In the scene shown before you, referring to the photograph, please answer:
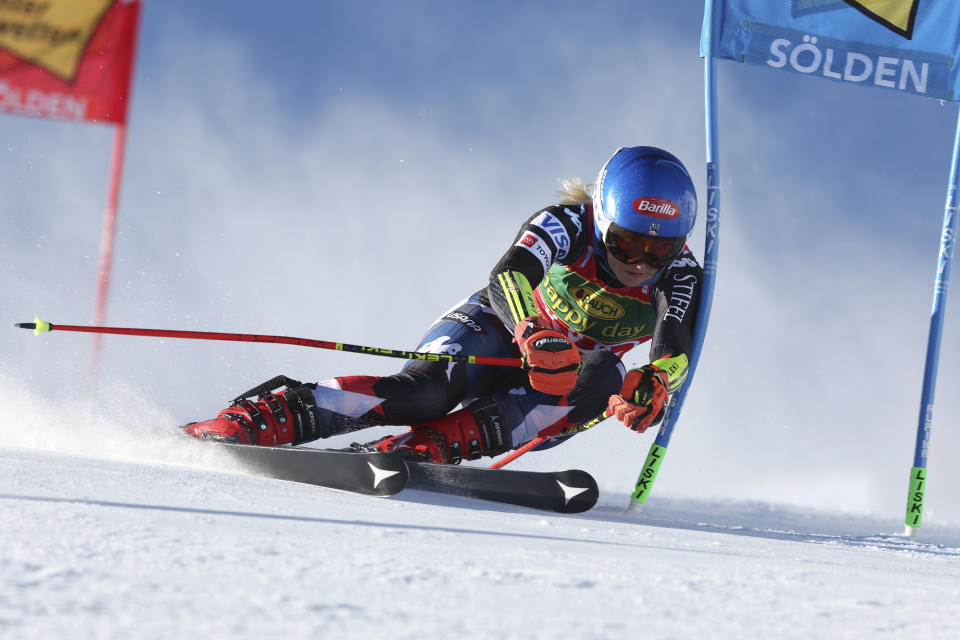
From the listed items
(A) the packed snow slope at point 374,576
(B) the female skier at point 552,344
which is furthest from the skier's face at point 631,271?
(A) the packed snow slope at point 374,576

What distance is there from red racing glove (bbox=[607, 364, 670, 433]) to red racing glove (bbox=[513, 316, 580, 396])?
247 mm

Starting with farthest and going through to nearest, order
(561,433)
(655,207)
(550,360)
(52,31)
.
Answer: (52,31) → (561,433) → (655,207) → (550,360)

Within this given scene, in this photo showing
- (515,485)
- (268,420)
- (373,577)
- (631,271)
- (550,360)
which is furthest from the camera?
(631,271)

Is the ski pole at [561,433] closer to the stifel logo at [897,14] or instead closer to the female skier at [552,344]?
the female skier at [552,344]

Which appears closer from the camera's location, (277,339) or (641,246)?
(277,339)

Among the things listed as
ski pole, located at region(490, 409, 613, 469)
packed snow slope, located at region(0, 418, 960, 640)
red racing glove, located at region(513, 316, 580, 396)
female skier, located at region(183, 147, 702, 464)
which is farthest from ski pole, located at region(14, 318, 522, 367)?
packed snow slope, located at region(0, 418, 960, 640)

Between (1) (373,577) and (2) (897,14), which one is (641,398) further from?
(2) (897,14)

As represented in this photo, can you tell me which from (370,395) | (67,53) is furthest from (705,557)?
(67,53)

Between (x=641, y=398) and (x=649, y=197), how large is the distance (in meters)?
0.75

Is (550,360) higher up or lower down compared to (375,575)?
higher up

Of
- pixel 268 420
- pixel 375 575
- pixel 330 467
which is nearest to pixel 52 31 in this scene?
pixel 268 420

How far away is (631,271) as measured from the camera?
351 centimetres

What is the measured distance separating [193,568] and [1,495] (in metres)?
0.70

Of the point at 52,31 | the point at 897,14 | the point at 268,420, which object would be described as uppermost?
the point at 52,31
